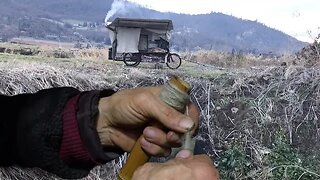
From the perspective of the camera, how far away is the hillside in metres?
1.82

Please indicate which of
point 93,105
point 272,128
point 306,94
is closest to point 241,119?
point 272,128

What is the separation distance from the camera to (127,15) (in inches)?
71.9

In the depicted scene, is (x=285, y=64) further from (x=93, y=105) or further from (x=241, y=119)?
(x=93, y=105)

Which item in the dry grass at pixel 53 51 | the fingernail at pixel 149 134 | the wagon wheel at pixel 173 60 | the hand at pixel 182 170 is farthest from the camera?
the wagon wheel at pixel 173 60

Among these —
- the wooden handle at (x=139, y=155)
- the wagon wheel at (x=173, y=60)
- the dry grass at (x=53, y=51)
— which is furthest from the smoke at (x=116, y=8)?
the wooden handle at (x=139, y=155)

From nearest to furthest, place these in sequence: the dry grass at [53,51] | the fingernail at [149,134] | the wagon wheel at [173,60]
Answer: the fingernail at [149,134], the dry grass at [53,51], the wagon wheel at [173,60]

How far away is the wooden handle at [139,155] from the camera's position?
0.62 meters

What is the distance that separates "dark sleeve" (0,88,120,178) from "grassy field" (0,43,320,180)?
3.64 feet

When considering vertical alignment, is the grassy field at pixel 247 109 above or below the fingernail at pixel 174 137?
below

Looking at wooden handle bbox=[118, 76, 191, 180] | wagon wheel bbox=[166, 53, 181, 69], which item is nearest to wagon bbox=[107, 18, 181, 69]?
wagon wheel bbox=[166, 53, 181, 69]

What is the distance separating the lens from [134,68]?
189 centimetres

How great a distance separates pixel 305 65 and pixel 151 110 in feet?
4.40

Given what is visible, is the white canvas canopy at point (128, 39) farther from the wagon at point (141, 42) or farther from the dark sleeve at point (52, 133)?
the dark sleeve at point (52, 133)

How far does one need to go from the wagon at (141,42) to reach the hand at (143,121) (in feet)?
3.65
